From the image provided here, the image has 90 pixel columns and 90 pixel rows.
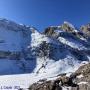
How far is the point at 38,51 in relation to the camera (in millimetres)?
103312

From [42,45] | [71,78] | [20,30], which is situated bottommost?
[71,78]

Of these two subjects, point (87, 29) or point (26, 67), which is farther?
point (87, 29)

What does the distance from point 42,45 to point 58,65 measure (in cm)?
1447

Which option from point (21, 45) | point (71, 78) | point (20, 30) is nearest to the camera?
point (71, 78)

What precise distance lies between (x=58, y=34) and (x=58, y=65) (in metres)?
25.6

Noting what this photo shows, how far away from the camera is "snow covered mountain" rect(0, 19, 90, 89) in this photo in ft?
303

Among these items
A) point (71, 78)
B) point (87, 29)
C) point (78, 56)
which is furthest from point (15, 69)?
point (87, 29)

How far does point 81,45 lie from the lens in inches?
4427

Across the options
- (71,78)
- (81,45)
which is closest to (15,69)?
(81,45)

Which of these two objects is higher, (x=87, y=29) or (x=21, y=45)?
(x=87, y=29)

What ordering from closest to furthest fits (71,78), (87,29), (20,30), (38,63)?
(71,78) → (38,63) → (20,30) → (87,29)

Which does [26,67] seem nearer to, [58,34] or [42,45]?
[42,45]

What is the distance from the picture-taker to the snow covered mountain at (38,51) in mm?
92394

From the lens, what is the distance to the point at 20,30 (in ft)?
381
